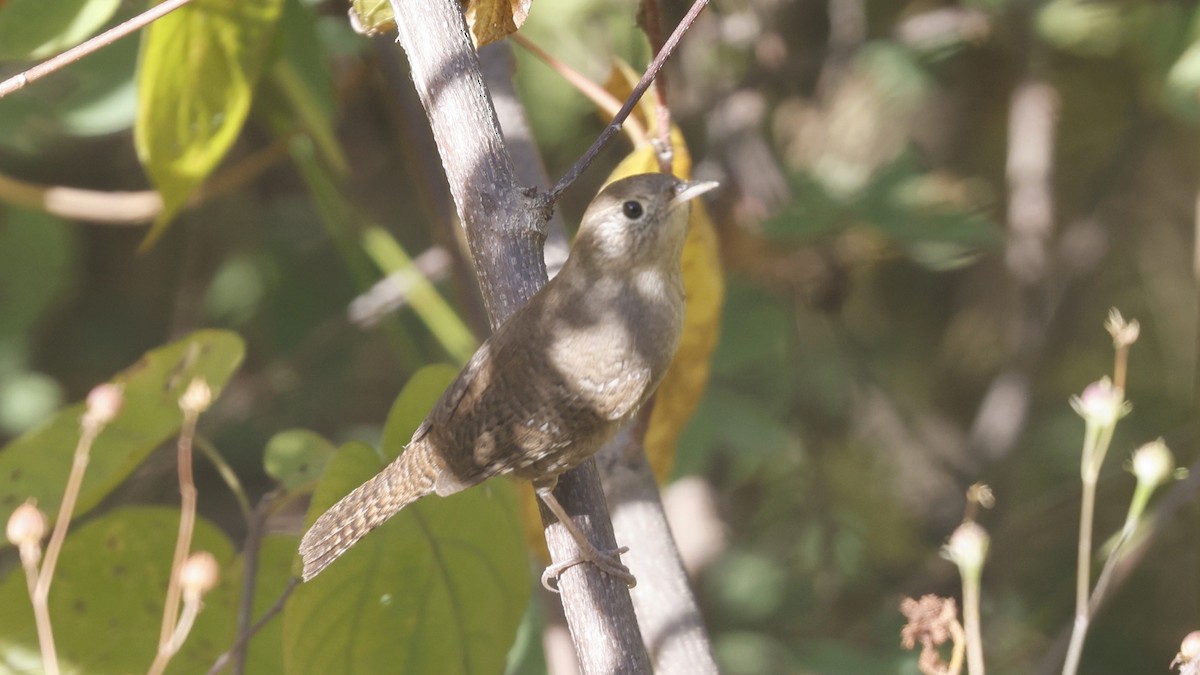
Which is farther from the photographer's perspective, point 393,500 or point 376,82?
point 376,82

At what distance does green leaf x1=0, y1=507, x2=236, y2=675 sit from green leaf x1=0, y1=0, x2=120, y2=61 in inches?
23.7

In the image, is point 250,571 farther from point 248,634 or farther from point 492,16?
point 492,16

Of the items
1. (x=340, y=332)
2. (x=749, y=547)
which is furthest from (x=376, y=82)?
(x=749, y=547)

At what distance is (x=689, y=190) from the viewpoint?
4.61ft

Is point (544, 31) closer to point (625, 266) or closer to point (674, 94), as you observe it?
point (674, 94)

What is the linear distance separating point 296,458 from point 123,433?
0.22m

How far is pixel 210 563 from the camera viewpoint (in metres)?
1.08

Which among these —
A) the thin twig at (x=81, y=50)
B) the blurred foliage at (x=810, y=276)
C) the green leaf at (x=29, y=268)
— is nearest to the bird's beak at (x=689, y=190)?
the thin twig at (x=81, y=50)

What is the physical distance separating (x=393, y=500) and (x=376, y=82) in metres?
1.49

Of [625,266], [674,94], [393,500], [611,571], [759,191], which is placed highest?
[674,94]

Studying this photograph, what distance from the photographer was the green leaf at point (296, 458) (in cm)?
155

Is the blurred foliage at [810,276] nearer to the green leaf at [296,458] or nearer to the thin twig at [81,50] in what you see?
the green leaf at [296,458]

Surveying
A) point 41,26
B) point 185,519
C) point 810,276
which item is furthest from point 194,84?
point 810,276

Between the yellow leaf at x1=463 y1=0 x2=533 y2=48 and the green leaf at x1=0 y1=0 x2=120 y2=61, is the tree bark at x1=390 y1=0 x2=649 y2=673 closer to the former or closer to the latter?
the yellow leaf at x1=463 y1=0 x2=533 y2=48
